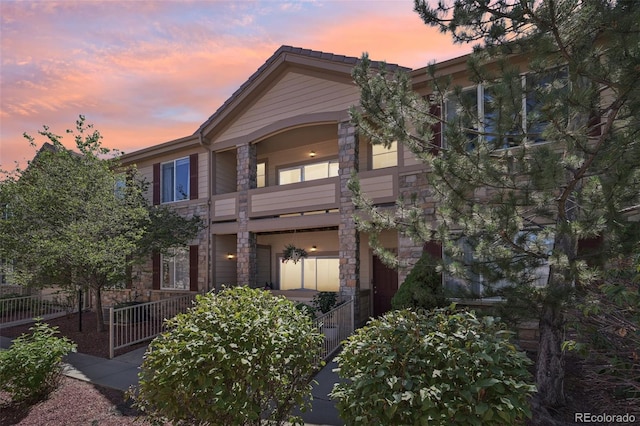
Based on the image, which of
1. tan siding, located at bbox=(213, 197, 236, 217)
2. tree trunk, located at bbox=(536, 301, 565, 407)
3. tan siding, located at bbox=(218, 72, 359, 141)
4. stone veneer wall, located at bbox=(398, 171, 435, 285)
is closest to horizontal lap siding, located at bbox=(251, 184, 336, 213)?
tan siding, located at bbox=(213, 197, 236, 217)

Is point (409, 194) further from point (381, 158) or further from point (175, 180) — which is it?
point (175, 180)

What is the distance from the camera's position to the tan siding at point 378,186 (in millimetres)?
10086

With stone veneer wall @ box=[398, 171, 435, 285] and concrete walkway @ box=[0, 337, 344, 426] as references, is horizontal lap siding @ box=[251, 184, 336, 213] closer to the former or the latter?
stone veneer wall @ box=[398, 171, 435, 285]

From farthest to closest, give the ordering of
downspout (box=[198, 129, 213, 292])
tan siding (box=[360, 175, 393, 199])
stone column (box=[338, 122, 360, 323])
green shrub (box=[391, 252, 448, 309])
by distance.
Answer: downspout (box=[198, 129, 213, 292])
stone column (box=[338, 122, 360, 323])
tan siding (box=[360, 175, 393, 199])
green shrub (box=[391, 252, 448, 309])

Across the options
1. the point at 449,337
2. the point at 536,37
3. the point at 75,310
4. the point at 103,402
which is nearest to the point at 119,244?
the point at 103,402

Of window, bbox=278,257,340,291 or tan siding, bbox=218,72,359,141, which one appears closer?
tan siding, bbox=218,72,359,141

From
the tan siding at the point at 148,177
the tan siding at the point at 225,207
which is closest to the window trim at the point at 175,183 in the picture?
the tan siding at the point at 148,177

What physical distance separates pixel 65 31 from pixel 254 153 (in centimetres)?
679

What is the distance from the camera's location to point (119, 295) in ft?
51.3

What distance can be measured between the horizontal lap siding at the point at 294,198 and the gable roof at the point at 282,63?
11.0ft

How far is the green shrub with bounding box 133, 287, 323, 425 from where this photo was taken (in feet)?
11.7

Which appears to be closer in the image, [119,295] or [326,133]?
[326,133]

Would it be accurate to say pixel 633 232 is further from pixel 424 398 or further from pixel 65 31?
pixel 65 31

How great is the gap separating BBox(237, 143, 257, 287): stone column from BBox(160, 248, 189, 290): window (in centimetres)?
272
